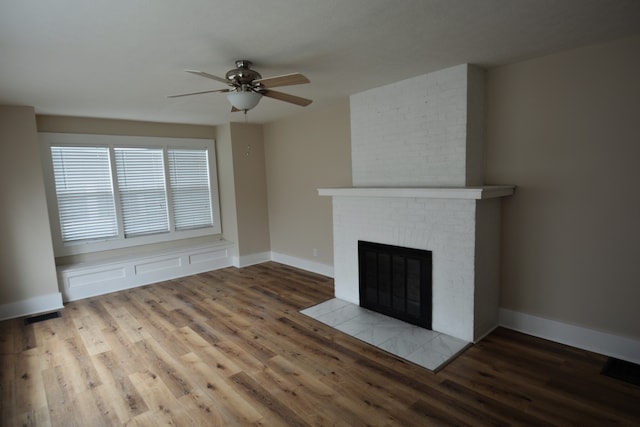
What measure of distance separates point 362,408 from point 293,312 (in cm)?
176

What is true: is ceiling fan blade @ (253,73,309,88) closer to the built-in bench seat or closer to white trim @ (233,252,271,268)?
the built-in bench seat

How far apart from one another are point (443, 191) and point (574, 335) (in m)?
1.65

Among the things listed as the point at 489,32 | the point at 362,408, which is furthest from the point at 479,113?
the point at 362,408

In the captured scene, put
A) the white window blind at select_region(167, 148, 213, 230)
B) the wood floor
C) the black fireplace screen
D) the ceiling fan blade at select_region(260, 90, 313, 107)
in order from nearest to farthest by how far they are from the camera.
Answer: the wood floor, the ceiling fan blade at select_region(260, 90, 313, 107), the black fireplace screen, the white window blind at select_region(167, 148, 213, 230)

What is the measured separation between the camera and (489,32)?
236cm

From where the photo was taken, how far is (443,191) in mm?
3072

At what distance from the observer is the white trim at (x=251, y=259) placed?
5977 mm

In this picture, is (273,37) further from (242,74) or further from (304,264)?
(304,264)

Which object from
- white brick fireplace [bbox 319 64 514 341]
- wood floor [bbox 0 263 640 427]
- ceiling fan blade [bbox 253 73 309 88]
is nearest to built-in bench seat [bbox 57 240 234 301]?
wood floor [bbox 0 263 640 427]

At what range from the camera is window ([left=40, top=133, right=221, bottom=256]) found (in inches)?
187

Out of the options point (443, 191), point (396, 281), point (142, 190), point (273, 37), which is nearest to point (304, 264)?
point (396, 281)

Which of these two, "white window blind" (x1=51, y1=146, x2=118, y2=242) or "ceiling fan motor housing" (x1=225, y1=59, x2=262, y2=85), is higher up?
"ceiling fan motor housing" (x1=225, y1=59, x2=262, y2=85)

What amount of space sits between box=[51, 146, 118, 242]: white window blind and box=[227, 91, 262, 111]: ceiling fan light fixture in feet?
10.8

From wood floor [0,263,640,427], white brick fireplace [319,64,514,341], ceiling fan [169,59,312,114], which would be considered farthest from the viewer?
white brick fireplace [319,64,514,341]
